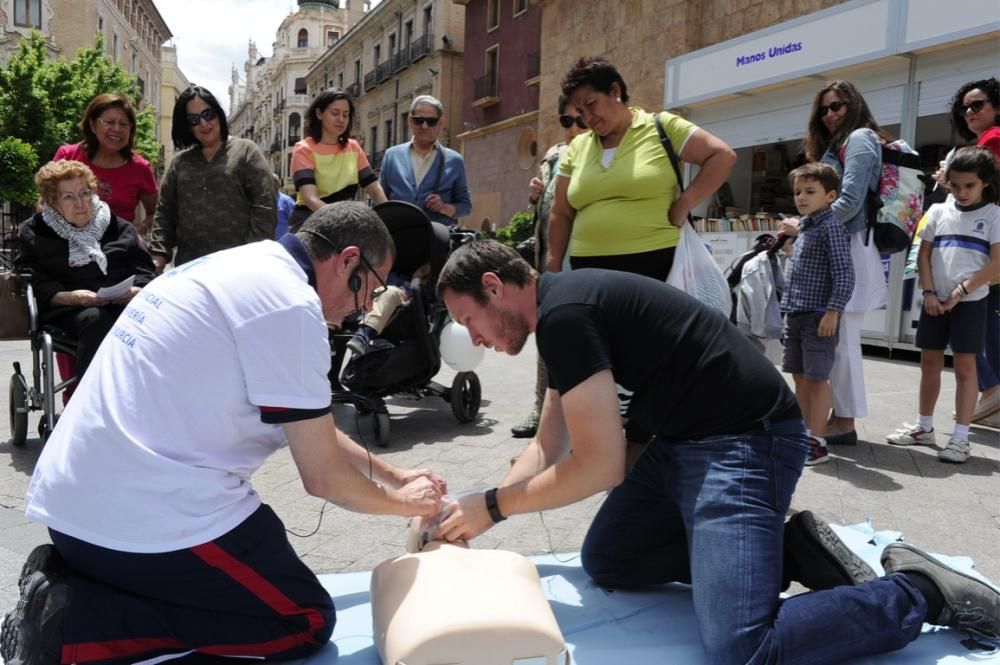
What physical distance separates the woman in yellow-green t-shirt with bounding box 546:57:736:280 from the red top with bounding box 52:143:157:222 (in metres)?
2.88

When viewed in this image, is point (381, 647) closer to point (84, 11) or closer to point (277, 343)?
point (277, 343)

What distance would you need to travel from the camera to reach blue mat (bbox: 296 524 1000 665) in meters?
2.20

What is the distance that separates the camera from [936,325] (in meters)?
4.62

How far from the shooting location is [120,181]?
4.96m

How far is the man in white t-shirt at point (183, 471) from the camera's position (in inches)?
72.5

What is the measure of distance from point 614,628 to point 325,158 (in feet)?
12.2

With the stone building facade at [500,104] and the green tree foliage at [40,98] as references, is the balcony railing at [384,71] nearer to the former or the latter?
the stone building facade at [500,104]

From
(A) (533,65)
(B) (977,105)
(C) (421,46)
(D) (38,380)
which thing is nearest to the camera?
(D) (38,380)

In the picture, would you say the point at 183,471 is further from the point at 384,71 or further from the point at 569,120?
the point at 384,71

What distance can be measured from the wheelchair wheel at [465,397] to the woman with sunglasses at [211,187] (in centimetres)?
147

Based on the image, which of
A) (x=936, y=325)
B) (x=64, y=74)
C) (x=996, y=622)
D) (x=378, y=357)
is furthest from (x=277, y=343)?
(x=64, y=74)

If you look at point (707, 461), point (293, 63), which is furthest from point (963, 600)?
point (293, 63)

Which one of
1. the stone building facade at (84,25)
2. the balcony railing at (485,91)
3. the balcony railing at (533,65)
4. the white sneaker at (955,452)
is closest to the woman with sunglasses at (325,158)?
the white sneaker at (955,452)

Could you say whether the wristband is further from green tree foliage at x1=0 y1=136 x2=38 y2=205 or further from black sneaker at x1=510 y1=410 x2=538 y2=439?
green tree foliage at x1=0 y1=136 x2=38 y2=205
